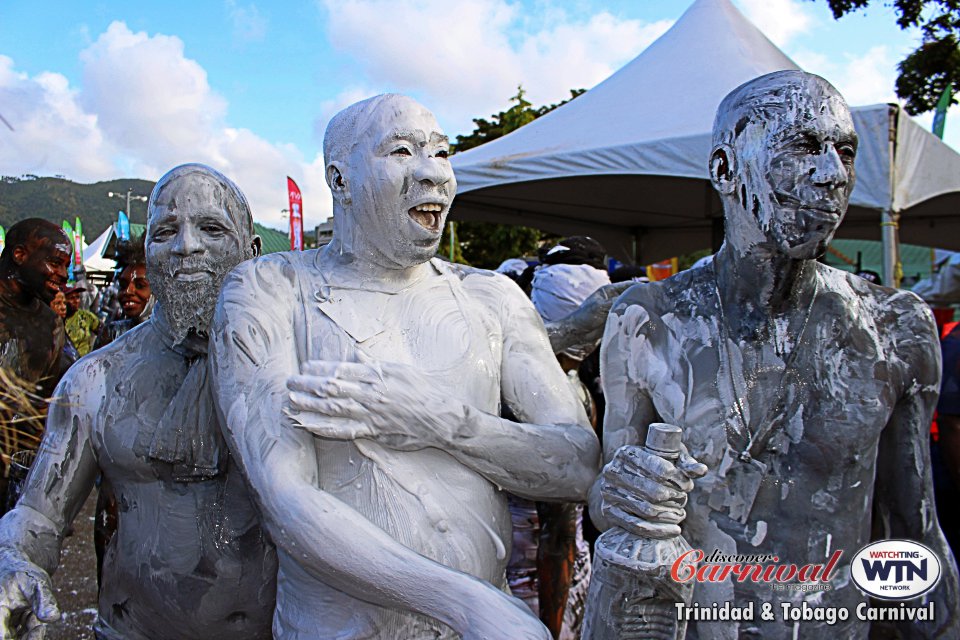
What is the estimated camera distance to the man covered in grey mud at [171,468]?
195 centimetres

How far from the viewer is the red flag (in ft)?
33.1

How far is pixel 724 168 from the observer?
1.69 metres

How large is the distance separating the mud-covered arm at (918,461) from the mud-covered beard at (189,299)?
5.32ft

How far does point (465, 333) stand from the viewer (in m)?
1.67

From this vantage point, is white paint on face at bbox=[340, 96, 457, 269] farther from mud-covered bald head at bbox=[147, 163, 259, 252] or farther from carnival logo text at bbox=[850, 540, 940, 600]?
carnival logo text at bbox=[850, 540, 940, 600]

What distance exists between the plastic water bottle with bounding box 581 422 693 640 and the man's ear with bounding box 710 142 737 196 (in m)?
0.66

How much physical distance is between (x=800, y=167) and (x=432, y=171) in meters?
0.72

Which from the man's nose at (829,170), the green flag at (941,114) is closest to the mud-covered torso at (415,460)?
the man's nose at (829,170)

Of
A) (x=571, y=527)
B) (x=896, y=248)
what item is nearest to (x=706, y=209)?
(x=896, y=248)

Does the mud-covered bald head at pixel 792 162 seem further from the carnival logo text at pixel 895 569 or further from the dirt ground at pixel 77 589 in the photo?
the dirt ground at pixel 77 589

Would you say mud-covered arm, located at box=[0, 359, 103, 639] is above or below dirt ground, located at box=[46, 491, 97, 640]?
above

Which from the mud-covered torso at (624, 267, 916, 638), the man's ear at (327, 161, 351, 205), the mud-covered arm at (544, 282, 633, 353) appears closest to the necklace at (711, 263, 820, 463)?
the mud-covered torso at (624, 267, 916, 638)

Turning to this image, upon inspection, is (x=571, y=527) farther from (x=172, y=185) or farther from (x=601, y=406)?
(x=172, y=185)

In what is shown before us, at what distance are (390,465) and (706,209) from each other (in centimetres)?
571
